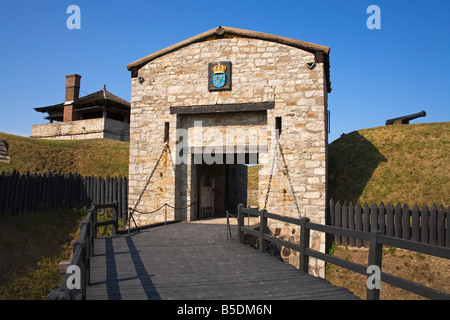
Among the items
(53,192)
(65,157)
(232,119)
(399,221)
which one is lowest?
(399,221)

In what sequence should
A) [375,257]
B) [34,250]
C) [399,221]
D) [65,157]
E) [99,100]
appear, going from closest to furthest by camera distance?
[375,257]
[399,221]
[34,250]
[65,157]
[99,100]

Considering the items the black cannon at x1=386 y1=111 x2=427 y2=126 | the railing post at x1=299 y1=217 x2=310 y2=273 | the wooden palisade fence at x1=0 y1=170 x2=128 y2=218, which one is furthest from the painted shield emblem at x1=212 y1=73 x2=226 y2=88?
the black cannon at x1=386 y1=111 x2=427 y2=126

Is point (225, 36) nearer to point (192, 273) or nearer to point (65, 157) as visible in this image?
point (192, 273)

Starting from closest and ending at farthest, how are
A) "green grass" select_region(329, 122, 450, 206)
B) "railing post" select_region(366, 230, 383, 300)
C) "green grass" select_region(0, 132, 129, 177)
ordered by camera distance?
"railing post" select_region(366, 230, 383, 300) < "green grass" select_region(329, 122, 450, 206) < "green grass" select_region(0, 132, 129, 177)

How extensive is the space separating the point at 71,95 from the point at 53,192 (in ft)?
65.1

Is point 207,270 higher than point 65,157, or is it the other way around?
point 65,157

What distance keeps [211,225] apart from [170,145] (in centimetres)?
340

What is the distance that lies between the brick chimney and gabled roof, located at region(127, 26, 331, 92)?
69.8ft

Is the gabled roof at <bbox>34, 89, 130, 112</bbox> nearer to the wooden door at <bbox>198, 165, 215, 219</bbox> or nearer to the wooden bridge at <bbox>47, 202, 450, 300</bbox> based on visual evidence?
the wooden door at <bbox>198, 165, 215, 219</bbox>

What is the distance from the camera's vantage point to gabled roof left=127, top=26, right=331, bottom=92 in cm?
1223

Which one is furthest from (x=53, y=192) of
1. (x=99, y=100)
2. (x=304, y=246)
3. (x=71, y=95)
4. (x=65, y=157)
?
(x=71, y=95)

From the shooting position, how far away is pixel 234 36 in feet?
43.2

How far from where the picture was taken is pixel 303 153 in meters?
12.3
